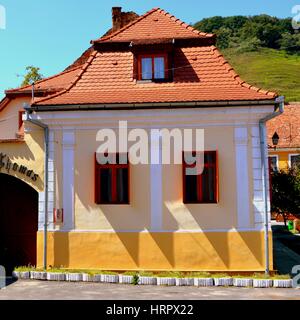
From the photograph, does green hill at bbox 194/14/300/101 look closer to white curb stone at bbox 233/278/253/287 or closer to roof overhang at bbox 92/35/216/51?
roof overhang at bbox 92/35/216/51

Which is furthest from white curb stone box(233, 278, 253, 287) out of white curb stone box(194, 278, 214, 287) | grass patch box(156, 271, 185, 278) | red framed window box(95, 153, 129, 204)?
red framed window box(95, 153, 129, 204)

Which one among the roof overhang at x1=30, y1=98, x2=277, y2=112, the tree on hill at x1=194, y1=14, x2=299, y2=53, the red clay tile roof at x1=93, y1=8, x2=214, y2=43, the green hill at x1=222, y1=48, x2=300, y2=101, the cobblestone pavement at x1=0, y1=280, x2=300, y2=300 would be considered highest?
the tree on hill at x1=194, y1=14, x2=299, y2=53

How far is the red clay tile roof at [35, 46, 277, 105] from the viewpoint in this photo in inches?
522

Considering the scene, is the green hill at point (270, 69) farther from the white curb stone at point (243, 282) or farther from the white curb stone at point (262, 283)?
the white curb stone at point (243, 282)

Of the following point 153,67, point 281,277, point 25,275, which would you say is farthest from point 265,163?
point 25,275

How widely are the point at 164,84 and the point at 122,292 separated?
643cm

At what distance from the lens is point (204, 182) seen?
13195 mm

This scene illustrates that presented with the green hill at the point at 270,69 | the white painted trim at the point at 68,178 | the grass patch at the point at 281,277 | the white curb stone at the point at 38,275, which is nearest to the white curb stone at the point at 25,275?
the white curb stone at the point at 38,275

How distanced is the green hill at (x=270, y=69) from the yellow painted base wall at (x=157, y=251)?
217ft

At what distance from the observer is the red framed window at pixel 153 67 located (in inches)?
568

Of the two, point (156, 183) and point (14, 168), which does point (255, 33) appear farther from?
point (14, 168)

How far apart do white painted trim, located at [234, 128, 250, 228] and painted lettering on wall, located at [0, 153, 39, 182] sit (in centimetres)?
585


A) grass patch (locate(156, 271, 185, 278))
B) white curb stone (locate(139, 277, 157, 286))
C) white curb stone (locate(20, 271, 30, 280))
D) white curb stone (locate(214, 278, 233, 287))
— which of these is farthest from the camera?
white curb stone (locate(20, 271, 30, 280))
